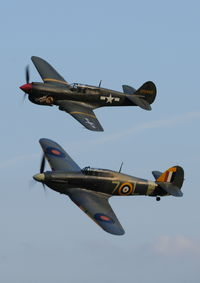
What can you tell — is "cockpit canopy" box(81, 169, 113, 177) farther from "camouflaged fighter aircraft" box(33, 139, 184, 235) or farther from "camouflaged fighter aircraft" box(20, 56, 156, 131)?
"camouflaged fighter aircraft" box(20, 56, 156, 131)

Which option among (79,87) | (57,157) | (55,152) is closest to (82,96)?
(79,87)

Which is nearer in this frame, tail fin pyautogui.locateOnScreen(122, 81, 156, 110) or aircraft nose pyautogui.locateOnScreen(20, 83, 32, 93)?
aircraft nose pyautogui.locateOnScreen(20, 83, 32, 93)

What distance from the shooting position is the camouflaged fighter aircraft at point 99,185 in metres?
40.2

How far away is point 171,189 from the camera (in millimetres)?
42656

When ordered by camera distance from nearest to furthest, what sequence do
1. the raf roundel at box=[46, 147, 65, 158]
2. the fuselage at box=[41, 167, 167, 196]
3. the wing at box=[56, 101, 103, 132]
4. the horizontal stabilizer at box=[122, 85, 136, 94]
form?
1. the fuselage at box=[41, 167, 167, 196]
2. the raf roundel at box=[46, 147, 65, 158]
3. the wing at box=[56, 101, 103, 132]
4. the horizontal stabilizer at box=[122, 85, 136, 94]

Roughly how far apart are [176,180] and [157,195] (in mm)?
1267

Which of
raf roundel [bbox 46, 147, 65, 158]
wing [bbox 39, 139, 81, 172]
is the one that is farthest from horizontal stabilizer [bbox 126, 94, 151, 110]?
raf roundel [bbox 46, 147, 65, 158]

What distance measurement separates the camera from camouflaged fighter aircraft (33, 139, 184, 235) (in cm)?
4025

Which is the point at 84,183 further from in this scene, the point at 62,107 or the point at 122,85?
the point at 122,85

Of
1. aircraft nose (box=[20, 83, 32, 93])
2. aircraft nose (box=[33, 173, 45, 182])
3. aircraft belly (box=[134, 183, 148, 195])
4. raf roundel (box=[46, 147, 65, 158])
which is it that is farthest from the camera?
aircraft nose (box=[20, 83, 32, 93])

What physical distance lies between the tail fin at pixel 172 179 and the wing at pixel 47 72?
453 inches

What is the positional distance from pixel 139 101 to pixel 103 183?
35.0 ft

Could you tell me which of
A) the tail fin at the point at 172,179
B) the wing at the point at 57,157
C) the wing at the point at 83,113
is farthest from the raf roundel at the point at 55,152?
the tail fin at the point at 172,179

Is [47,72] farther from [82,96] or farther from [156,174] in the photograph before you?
[156,174]
